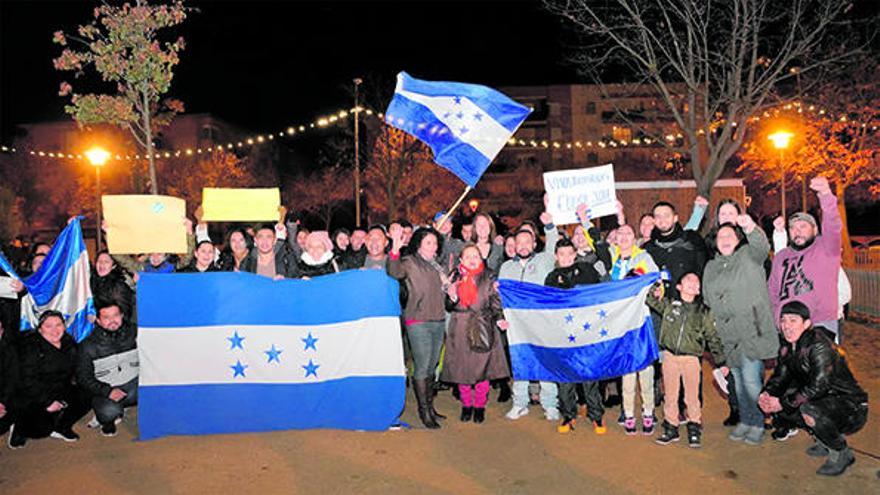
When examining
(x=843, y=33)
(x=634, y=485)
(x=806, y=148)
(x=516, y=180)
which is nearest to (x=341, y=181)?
(x=516, y=180)

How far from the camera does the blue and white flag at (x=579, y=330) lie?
6.30m

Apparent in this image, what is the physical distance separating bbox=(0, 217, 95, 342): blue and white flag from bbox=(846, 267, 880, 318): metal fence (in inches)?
505

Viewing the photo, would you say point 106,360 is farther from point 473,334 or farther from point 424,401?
point 473,334

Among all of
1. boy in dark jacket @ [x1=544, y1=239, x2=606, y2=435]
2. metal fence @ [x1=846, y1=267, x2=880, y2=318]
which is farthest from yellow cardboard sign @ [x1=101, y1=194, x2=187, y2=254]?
metal fence @ [x1=846, y1=267, x2=880, y2=318]

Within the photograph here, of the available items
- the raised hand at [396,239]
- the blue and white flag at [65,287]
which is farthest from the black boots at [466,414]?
the blue and white flag at [65,287]

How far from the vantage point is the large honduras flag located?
249 inches

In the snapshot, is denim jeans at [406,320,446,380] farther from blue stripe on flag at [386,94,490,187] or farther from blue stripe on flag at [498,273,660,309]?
blue stripe on flag at [386,94,490,187]

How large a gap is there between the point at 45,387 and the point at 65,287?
4.90 ft

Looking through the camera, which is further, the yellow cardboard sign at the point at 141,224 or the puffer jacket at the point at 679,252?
the yellow cardboard sign at the point at 141,224

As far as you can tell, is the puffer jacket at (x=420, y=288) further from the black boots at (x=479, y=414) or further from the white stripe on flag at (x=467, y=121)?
the white stripe on flag at (x=467, y=121)

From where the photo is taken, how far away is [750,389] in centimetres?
598

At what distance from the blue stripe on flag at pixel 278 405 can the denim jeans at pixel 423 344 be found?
1.14 ft

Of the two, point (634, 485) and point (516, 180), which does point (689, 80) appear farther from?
point (516, 180)

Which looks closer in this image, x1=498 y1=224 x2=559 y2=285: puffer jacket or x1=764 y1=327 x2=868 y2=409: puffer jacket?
x1=764 y1=327 x2=868 y2=409: puffer jacket
